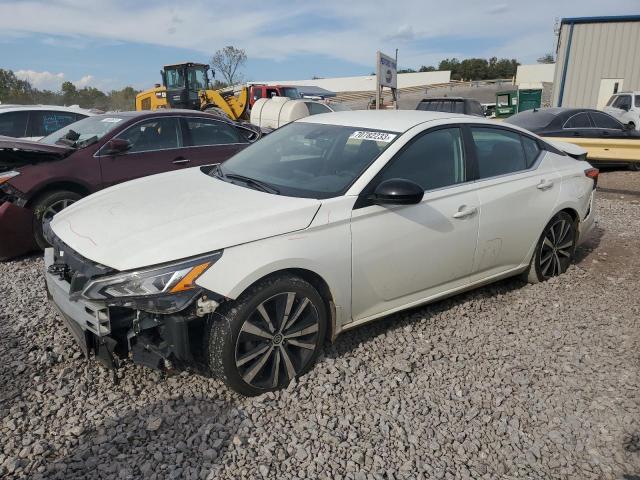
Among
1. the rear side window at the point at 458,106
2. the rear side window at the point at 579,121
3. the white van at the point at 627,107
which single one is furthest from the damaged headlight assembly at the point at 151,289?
the white van at the point at 627,107

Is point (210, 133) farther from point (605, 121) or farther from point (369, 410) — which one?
point (605, 121)

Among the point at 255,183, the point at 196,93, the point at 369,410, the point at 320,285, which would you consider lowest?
the point at 369,410

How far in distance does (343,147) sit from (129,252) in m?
1.76

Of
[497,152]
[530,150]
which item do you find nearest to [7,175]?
[497,152]

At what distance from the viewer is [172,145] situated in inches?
268

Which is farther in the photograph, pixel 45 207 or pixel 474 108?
pixel 474 108

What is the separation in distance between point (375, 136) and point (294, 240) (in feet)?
3.88

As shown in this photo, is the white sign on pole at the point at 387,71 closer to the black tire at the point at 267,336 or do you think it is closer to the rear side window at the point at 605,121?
the rear side window at the point at 605,121

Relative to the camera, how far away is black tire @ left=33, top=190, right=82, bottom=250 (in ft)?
18.0

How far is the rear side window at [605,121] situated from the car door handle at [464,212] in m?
9.16

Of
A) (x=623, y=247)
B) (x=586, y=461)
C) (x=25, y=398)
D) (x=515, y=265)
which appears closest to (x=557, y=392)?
(x=586, y=461)

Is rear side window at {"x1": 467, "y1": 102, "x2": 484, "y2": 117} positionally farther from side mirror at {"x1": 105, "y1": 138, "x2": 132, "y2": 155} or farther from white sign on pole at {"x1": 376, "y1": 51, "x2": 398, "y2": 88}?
side mirror at {"x1": 105, "y1": 138, "x2": 132, "y2": 155}

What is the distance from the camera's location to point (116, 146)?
6172 millimetres

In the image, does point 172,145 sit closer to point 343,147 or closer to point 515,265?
point 343,147
